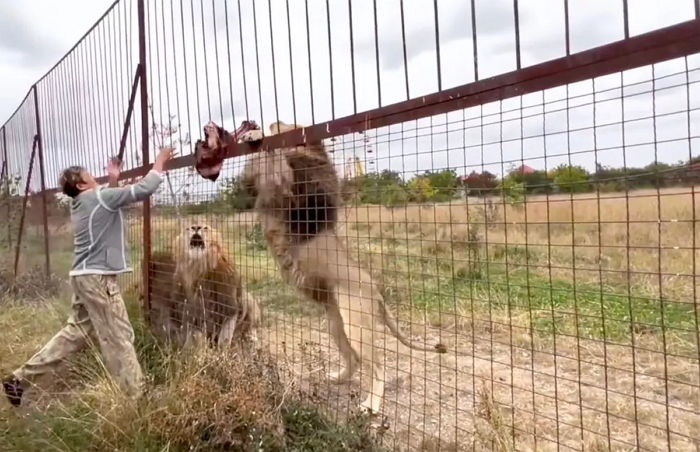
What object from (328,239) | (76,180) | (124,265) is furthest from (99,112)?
(328,239)

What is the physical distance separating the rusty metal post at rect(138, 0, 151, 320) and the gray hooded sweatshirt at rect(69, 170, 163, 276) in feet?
3.60

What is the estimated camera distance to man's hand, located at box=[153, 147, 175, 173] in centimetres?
548

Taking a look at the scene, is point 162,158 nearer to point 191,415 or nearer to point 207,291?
point 207,291

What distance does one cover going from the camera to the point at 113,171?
6.96 meters

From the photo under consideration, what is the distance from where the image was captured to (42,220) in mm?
12266

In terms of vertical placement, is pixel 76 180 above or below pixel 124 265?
above

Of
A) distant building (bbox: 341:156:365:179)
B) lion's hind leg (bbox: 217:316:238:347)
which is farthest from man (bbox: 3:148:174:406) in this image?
distant building (bbox: 341:156:365:179)

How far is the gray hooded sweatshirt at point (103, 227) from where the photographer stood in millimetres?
5324

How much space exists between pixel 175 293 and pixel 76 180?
144 centimetres

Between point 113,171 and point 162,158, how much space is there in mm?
1603

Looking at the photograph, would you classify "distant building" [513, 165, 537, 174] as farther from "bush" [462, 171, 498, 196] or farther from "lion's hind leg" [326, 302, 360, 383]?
"lion's hind leg" [326, 302, 360, 383]

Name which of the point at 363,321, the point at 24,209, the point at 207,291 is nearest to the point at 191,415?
the point at 363,321

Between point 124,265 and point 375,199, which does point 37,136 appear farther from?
point 375,199

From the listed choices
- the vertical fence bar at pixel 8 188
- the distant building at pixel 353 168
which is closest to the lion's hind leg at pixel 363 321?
the distant building at pixel 353 168
